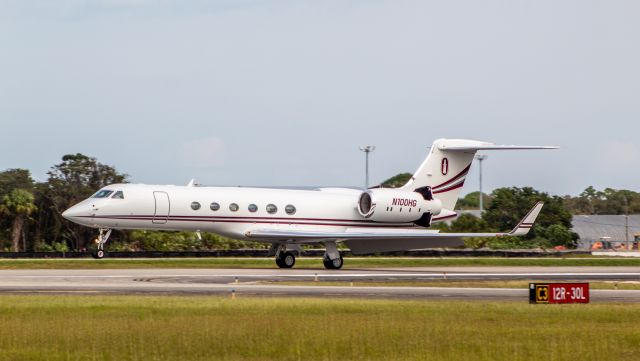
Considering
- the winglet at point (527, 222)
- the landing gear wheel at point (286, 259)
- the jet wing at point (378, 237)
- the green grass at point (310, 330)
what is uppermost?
the winglet at point (527, 222)

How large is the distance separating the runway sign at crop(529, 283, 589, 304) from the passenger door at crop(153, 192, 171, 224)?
1998 centimetres

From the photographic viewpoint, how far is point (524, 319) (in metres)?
22.5

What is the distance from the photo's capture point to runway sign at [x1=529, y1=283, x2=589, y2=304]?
85.9ft

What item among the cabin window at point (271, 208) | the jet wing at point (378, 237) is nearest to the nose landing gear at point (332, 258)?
the jet wing at point (378, 237)

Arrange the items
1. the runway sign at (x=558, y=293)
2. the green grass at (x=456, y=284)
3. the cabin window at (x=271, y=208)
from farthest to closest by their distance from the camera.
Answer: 1. the cabin window at (x=271, y=208)
2. the green grass at (x=456, y=284)
3. the runway sign at (x=558, y=293)

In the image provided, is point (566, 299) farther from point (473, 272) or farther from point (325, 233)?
point (325, 233)

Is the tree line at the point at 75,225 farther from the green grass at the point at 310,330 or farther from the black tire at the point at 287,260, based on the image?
the green grass at the point at 310,330

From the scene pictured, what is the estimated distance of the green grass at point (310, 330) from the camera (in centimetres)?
1761

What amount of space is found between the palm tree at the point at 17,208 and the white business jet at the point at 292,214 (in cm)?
2180

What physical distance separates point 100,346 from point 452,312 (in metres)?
8.59

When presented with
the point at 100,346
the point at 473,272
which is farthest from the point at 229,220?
the point at 100,346

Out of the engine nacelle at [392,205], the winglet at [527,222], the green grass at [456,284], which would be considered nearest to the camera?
the green grass at [456,284]

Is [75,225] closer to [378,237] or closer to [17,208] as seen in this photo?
[17,208]

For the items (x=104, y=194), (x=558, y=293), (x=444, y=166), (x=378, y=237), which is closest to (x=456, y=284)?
(x=558, y=293)
